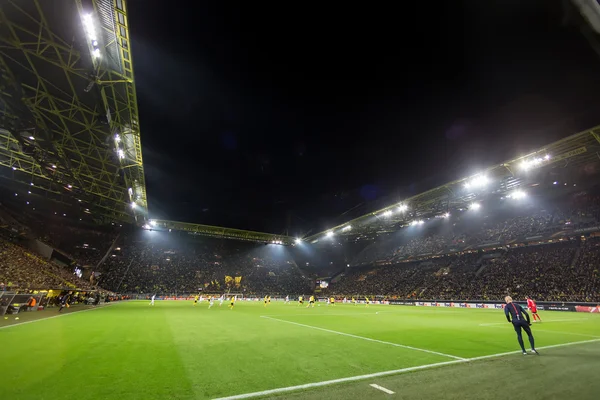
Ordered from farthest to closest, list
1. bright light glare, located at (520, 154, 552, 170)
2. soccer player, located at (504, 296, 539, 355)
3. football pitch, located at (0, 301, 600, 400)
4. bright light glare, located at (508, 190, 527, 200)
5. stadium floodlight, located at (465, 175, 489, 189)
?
bright light glare, located at (508, 190, 527, 200), stadium floodlight, located at (465, 175, 489, 189), bright light glare, located at (520, 154, 552, 170), soccer player, located at (504, 296, 539, 355), football pitch, located at (0, 301, 600, 400)

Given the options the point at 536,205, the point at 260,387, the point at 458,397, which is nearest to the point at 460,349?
the point at 458,397

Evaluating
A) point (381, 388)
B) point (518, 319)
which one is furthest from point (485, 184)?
point (381, 388)

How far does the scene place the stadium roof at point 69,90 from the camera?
12.1 metres

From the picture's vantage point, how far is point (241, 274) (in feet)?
209

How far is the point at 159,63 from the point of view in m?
15.3

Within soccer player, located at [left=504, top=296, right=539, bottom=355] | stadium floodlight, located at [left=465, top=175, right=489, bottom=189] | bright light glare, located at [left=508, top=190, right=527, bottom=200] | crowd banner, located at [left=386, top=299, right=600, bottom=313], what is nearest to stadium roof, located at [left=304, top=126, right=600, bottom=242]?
stadium floodlight, located at [left=465, top=175, right=489, bottom=189]

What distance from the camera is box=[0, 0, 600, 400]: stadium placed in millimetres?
5945

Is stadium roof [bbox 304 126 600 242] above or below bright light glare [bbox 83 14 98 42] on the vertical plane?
above

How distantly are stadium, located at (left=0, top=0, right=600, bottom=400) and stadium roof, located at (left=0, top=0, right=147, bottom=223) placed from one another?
10 cm

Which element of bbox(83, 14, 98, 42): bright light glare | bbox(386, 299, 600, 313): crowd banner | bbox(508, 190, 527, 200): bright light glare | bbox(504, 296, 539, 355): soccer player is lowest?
bbox(504, 296, 539, 355): soccer player

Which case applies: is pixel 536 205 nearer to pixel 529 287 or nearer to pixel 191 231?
pixel 529 287

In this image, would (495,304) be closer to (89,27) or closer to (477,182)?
(477,182)

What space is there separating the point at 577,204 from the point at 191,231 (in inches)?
2513

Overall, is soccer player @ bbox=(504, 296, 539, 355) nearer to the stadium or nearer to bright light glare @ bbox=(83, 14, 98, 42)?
the stadium
